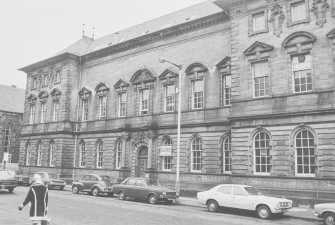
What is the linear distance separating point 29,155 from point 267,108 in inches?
1209

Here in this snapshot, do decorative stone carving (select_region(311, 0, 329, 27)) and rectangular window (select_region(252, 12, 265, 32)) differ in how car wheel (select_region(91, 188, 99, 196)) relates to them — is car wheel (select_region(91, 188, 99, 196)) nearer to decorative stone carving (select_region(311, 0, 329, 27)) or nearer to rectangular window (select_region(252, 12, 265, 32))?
rectangular window (select_region(252, 12, 265, 32))

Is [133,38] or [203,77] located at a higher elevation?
[133,38]

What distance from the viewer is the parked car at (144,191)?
20312mm

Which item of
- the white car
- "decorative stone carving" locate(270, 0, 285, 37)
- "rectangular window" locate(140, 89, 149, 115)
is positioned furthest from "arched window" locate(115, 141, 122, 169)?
"decorative stone carving" locate(270, 0, 285, 37)

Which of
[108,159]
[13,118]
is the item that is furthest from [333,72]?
[13,118]

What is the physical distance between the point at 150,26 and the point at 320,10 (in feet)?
61.8

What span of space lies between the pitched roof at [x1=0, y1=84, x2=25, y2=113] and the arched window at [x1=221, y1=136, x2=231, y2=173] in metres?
47.1

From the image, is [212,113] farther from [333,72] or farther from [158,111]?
[333,72]

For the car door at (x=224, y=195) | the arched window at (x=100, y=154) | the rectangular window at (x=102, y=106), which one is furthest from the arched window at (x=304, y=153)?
the rectangular window at (x=102, y=106)

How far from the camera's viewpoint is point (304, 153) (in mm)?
20438

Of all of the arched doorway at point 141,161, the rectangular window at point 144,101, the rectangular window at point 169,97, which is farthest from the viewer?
the rectangular window at point 144,101

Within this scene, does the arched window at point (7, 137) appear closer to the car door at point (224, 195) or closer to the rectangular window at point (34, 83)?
the rectangular window at point (34, 83)

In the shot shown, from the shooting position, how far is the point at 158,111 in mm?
30375

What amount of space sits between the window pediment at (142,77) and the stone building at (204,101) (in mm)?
129
